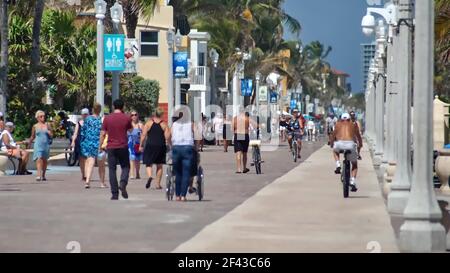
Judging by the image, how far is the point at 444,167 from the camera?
27.0 m

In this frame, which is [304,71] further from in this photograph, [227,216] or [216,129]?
[227,216]

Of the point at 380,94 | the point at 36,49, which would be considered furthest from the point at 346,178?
the point at 380,94

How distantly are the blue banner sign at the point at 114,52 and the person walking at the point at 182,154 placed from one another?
1871 centimetres

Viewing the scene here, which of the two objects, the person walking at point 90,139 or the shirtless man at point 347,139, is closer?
the shirtless man at point 347,139

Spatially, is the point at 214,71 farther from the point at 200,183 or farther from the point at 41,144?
the point at 200,183

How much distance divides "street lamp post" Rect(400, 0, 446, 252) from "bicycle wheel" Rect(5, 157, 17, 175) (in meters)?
19.3

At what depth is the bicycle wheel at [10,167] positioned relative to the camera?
109 feet

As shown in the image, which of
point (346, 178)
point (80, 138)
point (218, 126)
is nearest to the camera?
point (346, 178)

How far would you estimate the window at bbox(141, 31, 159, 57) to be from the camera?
245ft

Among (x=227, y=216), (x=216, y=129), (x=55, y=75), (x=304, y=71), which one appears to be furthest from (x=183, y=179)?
(x=304, y=71)

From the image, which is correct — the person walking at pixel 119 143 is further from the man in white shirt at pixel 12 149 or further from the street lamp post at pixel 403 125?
the man in white shirt at pixel 12 149

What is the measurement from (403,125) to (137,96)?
3839 cm

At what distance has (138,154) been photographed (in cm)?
3123

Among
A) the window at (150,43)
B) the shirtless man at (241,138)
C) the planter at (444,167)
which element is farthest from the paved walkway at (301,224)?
the window at (150,43)
